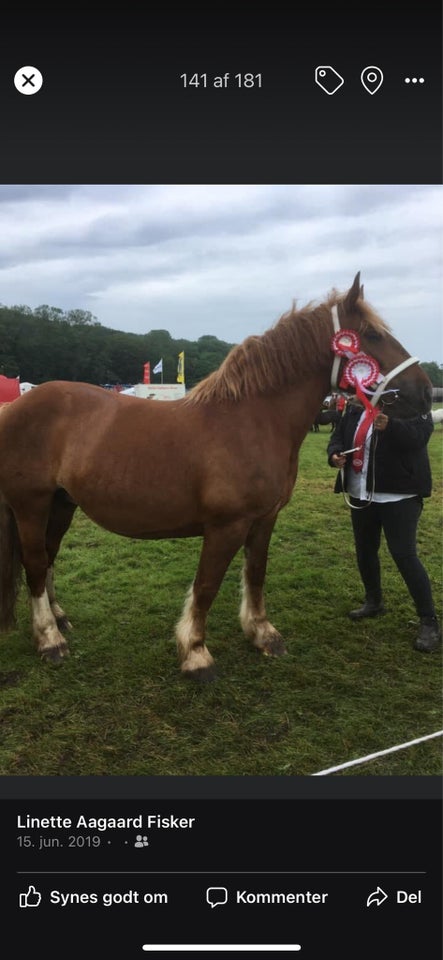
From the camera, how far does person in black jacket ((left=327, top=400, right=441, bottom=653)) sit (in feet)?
10.9

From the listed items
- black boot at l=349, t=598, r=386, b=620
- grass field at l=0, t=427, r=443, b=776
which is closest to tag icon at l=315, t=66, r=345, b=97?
grass field at l=0, t=427, r=443, b=776

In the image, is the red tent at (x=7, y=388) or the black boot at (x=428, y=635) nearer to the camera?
the black boot at (x=428, y=635)

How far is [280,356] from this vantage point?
2.96m

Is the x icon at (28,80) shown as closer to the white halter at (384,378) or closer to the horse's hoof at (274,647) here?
the white halter at (384,378)

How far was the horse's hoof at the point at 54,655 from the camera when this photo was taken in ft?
10.7
